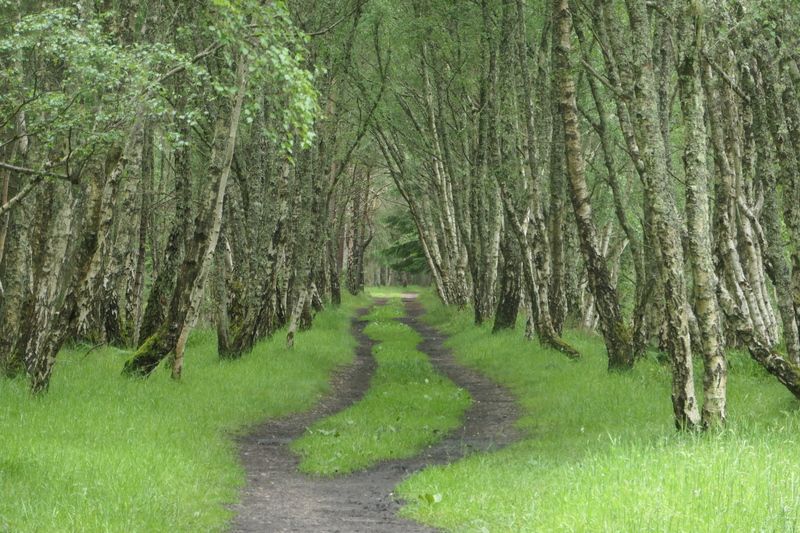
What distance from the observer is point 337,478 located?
11.9 m

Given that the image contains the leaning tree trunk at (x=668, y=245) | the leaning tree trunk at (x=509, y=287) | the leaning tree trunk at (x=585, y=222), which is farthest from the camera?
the leaning tree trunk at (x=509, y=287)

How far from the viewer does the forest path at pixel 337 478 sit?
9.39 meters

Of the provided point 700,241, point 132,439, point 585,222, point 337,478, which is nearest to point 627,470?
point 700,241

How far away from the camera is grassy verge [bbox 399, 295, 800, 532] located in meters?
6.84

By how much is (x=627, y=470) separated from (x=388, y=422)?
753cm

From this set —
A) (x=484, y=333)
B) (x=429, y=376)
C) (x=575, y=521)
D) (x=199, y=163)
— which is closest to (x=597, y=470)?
(x=575, y=521)

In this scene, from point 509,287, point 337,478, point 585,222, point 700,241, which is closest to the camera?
point 700,241

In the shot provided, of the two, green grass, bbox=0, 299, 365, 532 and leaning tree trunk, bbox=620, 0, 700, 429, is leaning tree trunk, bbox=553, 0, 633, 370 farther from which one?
green grass, bbox=0, 299, 365, 532

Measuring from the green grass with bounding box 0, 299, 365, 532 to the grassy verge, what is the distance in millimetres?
2857

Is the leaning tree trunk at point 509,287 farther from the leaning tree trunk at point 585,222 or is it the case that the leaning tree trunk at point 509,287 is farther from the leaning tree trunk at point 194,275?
the leaning tree trunk at point 194,275

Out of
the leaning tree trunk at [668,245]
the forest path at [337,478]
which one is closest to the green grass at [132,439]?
the forest path at [337,478]

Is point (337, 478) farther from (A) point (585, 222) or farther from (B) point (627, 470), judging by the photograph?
(A) point (585, 222)

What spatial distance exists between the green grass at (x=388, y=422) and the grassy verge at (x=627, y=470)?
5.18ft

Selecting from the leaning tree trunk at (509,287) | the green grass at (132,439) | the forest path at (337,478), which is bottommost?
the forest path at (337,478)
